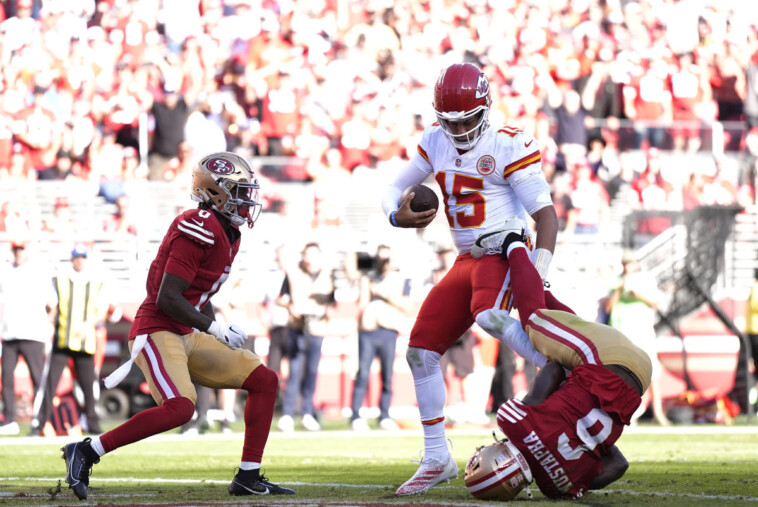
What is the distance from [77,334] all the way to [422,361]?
656 cm

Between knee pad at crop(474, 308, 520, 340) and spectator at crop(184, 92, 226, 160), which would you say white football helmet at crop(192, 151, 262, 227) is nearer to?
knee pad at crop(474, 308, 520, 340)

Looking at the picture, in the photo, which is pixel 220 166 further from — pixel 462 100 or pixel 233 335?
pixel 462 100

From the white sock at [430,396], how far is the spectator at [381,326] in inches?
257

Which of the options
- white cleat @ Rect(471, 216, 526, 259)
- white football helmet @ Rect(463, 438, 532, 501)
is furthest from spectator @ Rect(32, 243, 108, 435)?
white football helmet @ Rect(463, 438, 532, 501)

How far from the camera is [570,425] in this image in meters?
5.25

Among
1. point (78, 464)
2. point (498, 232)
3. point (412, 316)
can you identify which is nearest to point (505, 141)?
point (498, 232)

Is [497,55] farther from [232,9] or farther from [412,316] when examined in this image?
[412,316]

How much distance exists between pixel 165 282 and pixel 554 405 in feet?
6.22

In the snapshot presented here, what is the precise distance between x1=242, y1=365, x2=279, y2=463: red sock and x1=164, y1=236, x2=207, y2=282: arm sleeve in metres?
0.62

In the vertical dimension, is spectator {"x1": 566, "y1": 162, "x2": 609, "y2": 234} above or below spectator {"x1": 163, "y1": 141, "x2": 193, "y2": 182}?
below

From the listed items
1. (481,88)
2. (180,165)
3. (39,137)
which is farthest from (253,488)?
(39,137)

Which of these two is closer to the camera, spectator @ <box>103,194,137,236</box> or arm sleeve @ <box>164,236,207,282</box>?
arm sleeve @ <box>164,236,207,282</box>

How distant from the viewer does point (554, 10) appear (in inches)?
773

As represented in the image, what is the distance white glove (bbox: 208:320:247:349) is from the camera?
5762 millimetres
